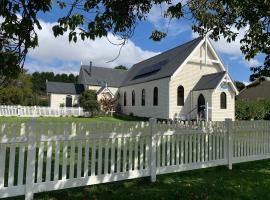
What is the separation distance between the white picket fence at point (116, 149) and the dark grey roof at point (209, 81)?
672 inches

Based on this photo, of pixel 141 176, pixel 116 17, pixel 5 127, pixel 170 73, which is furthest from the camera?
pixel 170 73

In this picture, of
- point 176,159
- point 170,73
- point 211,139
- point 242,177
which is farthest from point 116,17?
point 170,73

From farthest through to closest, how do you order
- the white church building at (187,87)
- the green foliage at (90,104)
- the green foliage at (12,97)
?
1. the green foliage at (12,97)
2. the green foliage at (90,104)
3. the white church building at (187,87)

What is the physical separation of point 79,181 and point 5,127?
174 centimetres

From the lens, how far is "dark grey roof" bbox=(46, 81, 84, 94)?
3912 centimetres

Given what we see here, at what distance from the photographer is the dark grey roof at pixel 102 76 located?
38969 millimetres

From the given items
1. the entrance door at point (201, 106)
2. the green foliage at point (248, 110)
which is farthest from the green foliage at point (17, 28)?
the green foliage at point (248, 110)

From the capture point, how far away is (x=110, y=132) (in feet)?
19.8

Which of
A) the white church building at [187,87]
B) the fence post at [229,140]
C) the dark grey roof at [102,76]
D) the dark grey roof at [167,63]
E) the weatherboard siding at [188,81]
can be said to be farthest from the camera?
the dark grey roof at [102,76]

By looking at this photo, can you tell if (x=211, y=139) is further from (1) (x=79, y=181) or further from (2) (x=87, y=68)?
(2) (x=87, y=68)

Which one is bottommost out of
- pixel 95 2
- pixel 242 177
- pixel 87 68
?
pixel 242 177

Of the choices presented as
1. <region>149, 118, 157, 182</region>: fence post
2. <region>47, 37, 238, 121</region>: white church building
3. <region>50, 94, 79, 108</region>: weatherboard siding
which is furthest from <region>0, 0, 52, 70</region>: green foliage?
<region>50, 94, 79, 108</region>: weatherboard siding

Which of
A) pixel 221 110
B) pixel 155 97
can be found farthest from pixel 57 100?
pixel 221 110

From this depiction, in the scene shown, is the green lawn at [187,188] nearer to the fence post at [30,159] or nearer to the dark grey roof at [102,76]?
the fence post at [30,159]
